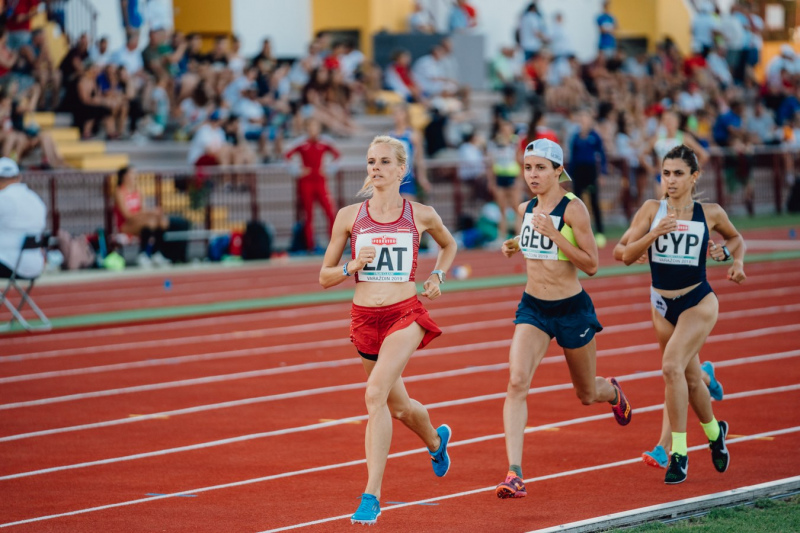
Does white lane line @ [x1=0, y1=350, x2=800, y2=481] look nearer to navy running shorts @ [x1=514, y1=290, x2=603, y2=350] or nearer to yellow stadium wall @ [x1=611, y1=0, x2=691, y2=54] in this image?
navy running shorts @ [x1=514, y1=290, x2=603, y2=350]

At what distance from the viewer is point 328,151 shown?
76.8 ft

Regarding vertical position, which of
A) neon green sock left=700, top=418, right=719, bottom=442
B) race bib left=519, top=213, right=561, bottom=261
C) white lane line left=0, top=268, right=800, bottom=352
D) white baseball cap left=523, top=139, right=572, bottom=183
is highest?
white baseball cap left=523, top=139, right=572, bottom=183

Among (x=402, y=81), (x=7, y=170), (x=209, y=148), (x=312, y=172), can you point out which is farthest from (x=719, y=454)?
(x=402, y=81)

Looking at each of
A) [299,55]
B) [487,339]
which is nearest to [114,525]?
[487,339]

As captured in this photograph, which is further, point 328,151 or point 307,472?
point 328,151

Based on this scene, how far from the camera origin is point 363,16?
3219 cm

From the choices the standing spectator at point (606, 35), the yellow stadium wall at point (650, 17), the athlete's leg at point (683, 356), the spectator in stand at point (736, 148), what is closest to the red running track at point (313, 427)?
the athlete's leg at point (683, 356)

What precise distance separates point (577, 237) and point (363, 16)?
2553 cm

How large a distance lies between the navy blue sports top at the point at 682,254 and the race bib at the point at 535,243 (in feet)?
2.03

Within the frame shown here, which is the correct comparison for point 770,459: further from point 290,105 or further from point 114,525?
point 290,105

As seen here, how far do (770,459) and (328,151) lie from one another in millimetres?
16311

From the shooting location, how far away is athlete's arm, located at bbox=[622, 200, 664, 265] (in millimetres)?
7391

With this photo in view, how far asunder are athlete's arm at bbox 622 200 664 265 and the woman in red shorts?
114cm

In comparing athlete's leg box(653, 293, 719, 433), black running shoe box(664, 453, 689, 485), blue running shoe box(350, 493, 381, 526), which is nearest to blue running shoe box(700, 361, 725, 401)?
athlete's leg box(653, 293, 719, 433)
